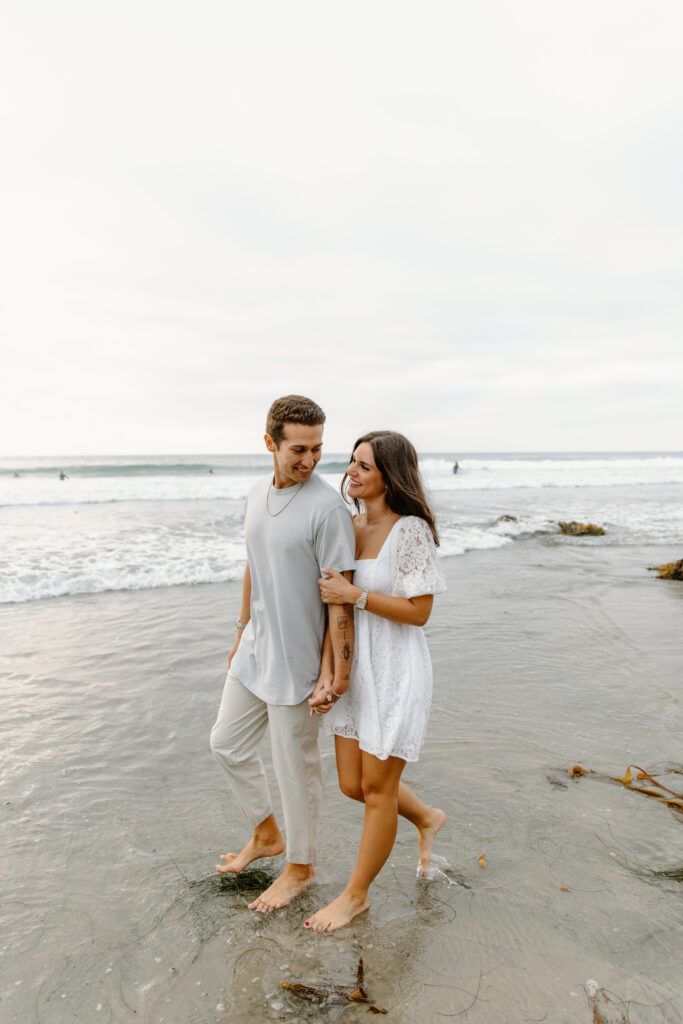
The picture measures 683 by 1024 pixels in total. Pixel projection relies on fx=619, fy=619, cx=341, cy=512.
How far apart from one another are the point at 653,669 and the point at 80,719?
4949 mm

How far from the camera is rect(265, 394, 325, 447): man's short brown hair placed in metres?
2.57

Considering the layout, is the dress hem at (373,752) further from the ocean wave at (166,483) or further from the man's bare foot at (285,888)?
the ocean wave at (166,483)

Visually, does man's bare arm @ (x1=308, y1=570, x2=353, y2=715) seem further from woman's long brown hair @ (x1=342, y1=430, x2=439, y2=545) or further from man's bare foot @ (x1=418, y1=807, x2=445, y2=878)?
man's bare foot @ (x1=418, y1=807, x2=445, y2=878)

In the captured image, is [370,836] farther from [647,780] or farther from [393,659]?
[647,780]

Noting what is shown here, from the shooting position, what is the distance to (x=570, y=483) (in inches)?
1452

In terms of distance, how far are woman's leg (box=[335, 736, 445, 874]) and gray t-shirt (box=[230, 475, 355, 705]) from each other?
0.31 metres

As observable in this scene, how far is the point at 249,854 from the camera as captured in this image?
9.88 ft

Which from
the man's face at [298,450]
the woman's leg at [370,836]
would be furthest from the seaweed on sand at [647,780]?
the man's face at [298,450]

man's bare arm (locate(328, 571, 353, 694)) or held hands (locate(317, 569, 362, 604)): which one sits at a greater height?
held hands (locate(317, 569, 362, 604))

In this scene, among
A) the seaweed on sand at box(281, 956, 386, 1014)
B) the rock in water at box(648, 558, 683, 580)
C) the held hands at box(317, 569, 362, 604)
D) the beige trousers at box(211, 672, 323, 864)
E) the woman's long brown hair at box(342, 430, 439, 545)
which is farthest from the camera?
the rock in water at box(648, 558, 683, 580)

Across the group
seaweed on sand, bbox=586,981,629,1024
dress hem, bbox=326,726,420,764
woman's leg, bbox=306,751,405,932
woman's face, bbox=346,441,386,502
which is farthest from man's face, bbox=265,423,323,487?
seaweed on sand, bbox=586,981,629,1024

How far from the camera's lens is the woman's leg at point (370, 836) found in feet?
8.56

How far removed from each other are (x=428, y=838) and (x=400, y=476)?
71.5 inches

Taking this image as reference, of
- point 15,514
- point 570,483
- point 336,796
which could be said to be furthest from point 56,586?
point 570,483
